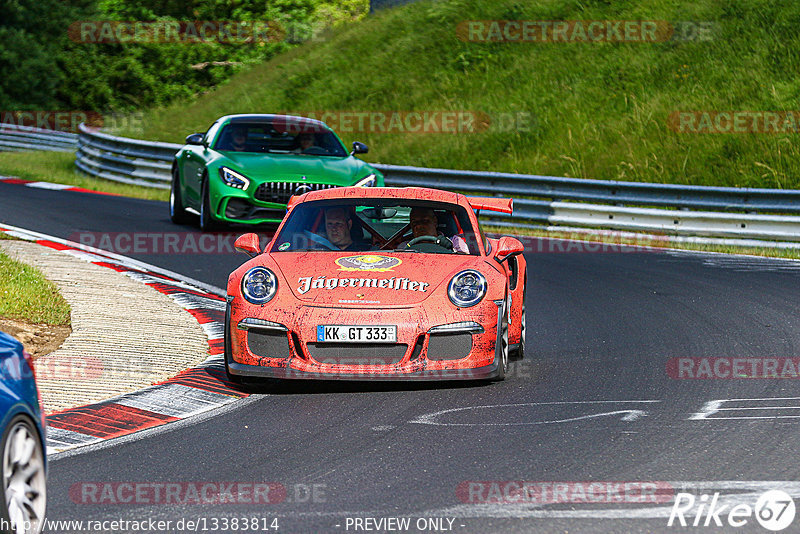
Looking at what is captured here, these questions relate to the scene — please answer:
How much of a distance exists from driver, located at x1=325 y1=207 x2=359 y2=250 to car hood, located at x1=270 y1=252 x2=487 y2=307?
1.51 feet

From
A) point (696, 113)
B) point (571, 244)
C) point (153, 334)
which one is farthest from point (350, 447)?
point (696, 113)

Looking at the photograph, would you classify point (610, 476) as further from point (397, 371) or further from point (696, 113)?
point (696, 113)

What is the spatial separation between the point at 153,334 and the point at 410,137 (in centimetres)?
1828

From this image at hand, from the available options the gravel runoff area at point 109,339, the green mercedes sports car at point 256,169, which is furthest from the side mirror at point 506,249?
the green mercedes sports car at point 256,169

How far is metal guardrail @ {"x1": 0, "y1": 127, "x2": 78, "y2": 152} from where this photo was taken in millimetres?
32875

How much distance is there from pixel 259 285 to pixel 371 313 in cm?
81

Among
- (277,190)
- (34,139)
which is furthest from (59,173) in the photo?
(277,190)

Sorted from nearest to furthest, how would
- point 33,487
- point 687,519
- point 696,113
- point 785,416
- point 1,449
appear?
point 1,449
point 33,487
point 687,519
point 785,416
point 696,113

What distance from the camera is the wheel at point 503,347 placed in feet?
25.2

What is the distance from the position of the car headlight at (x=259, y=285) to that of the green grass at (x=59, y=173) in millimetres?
14089

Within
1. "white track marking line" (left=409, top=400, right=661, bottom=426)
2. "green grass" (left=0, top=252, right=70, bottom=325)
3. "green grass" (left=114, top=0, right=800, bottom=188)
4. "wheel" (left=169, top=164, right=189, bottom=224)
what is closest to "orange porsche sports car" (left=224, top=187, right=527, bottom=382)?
"white track marking line" (left=409, top=400, right=661, bottom=426)

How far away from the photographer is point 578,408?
23.3 feet

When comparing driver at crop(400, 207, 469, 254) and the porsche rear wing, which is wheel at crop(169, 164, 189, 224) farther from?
driver at crop(400, 207, 469, 254)

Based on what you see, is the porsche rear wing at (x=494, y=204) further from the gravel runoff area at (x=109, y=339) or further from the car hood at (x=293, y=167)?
the car hood at (x=293, y=167)
